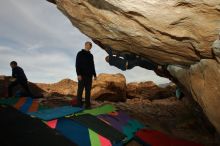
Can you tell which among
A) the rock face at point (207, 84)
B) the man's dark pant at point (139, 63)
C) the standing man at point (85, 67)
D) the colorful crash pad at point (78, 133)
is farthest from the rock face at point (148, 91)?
the colorful crash pad at point (78, 133)

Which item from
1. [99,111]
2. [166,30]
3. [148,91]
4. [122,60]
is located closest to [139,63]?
[122,60]

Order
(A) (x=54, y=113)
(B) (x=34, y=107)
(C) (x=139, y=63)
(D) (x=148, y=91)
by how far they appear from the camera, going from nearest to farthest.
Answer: (A) (x=54, y=113) → (C) (x=139, y=63) → (B) (x=34, y=107) → (D) (x=148, y=91)

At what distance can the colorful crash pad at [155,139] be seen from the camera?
7.85m

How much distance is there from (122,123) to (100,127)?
1.29 metres

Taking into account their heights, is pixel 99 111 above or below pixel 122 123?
above

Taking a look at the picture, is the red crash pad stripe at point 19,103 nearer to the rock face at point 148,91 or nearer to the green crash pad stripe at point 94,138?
the green crash pad stripe at point 94,138

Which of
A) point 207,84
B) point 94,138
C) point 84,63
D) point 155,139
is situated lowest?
point 155,139

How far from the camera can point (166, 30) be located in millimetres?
5523

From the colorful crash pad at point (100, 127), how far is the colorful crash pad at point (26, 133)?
1.08m

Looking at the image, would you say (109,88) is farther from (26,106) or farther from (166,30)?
(166,30)

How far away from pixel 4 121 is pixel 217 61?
5.27 metres

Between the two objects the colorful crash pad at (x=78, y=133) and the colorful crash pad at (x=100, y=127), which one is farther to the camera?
the colorful crash pad at (x=100, y=127)

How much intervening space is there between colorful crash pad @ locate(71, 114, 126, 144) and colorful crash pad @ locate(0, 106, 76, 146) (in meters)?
1.08

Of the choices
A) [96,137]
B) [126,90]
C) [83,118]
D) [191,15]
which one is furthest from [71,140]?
[126,90]
